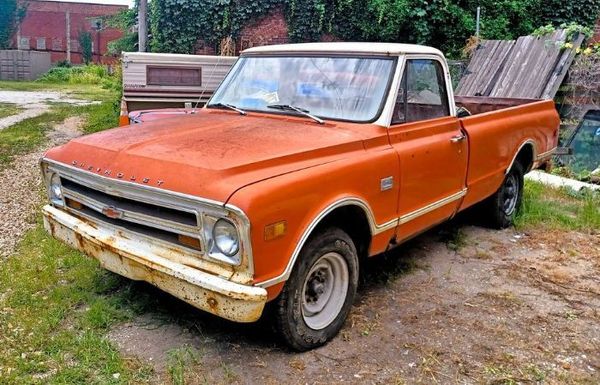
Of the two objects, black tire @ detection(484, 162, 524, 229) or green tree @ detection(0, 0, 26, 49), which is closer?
black tire @ detection(484, 162, 524, 229)

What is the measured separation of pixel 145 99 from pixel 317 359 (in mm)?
6675

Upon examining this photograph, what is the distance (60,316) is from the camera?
3783mm

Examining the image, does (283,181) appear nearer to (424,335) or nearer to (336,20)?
(424,335)

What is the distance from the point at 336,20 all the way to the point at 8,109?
343 inches

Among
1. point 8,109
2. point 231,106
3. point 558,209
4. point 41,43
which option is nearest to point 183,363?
point 231,106

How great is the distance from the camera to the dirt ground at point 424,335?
3311 mm

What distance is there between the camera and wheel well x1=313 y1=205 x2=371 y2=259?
3.60 meters

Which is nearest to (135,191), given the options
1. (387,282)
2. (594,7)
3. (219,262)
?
(219,262)

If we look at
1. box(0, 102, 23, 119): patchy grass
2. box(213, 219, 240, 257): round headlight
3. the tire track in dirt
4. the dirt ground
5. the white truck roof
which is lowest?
the dirt ground

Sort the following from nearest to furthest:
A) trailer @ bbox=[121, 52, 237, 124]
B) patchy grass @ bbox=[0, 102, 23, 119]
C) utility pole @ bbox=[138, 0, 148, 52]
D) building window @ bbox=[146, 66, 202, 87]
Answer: trailer @ bbox=[121, 52, 237, 124], building window @ bbox=[146, 66, 202, 87], utility pole @ bbox=[138, 0, 148, 52], patchy grass @ bbox=[0, 102, 23, 119]

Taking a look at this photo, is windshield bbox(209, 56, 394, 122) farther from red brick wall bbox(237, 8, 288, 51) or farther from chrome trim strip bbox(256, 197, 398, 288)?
red brick wall bbox(237, 8, 288, 51)

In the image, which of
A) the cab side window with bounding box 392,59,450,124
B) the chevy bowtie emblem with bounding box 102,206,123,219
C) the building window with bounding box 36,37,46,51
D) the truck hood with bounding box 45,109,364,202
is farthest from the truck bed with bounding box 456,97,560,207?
the building window with bounding box 36,37,46,51

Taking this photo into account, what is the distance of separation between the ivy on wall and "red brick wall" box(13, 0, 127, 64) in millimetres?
21484

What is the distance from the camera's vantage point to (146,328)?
12.1ft
